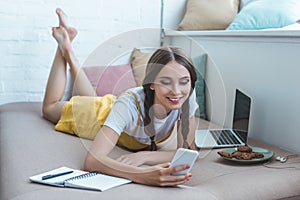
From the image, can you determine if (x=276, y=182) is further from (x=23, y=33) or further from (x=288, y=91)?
(x=23, y=33)

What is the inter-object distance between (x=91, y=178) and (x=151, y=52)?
1.11 ft

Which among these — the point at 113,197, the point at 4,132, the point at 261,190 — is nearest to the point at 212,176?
the point at 261,190

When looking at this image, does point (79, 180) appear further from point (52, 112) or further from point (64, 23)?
point (64, 23)

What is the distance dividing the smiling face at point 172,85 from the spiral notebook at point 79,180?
Result: 21cm

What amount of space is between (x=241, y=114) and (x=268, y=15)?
0.48 meters

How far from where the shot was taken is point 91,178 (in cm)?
100

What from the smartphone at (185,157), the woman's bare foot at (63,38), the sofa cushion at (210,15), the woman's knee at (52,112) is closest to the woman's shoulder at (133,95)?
the smartphone at (185,157)

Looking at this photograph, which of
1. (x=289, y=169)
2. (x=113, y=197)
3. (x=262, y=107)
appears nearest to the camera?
(x=113, y=197)

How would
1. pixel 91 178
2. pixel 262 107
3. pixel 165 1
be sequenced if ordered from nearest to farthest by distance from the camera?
pixel 91 178, pixel 262 107, pixel 165 1

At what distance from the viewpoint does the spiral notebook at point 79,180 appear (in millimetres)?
946

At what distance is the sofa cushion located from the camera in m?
2.07

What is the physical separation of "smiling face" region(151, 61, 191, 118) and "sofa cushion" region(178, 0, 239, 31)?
1.18 meters

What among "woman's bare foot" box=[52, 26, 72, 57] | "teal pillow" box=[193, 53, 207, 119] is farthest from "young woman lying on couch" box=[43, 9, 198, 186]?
"woman's bare foot" box=[52, 26, 72, 57]

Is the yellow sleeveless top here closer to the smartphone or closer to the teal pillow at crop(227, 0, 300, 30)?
the smartphone
